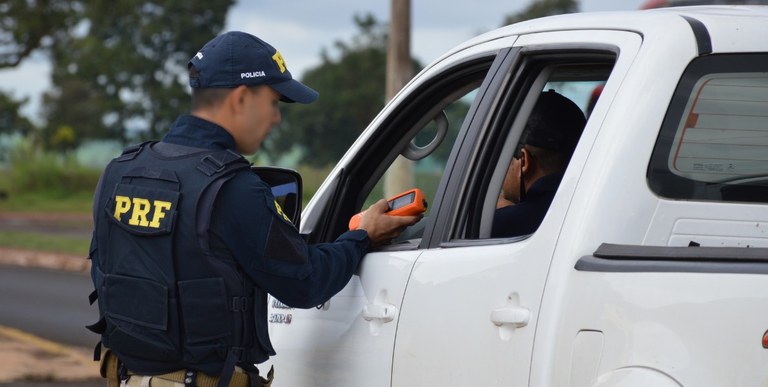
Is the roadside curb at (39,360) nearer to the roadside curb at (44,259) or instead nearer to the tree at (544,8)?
the roadside curb at (44,259)

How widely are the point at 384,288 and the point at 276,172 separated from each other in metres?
0.57

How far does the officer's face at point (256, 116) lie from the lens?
3445mm

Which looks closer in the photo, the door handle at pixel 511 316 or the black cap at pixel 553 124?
the door handle at pixel 511 316

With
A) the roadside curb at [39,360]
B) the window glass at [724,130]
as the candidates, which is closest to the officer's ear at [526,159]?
the window glass at [724,130]

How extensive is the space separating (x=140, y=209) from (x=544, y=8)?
136ft

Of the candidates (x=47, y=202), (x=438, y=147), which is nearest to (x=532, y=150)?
(x=438, y=147)

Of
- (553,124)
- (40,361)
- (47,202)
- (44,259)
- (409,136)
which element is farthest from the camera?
(47,202)

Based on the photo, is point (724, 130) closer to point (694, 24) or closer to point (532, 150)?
point (694, 24)

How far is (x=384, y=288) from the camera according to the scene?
11.5 feet

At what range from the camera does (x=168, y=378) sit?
3305 millimetres

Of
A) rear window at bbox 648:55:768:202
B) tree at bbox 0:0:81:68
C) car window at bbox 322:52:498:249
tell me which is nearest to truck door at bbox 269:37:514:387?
car window at bbox 322:52:498:249

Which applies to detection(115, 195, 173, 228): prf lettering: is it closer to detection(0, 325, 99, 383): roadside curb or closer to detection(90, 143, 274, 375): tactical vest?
detection(90, 143, 274, 375): tactical vest

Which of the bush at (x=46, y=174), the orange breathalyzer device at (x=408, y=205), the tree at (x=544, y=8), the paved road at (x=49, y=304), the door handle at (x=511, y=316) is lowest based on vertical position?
the paved road at (x=49, y=304)

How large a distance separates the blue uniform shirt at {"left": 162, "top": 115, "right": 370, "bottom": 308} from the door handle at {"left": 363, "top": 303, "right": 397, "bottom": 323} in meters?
0.11
